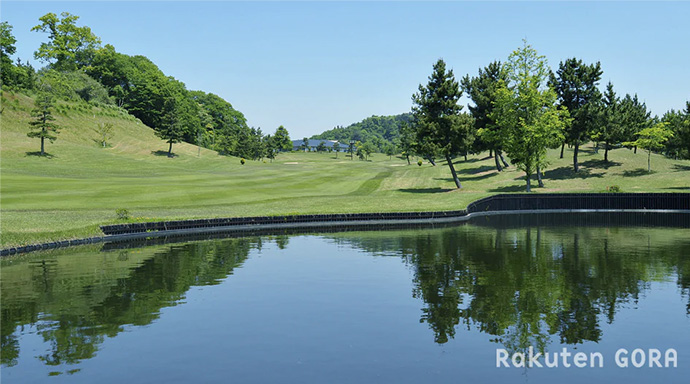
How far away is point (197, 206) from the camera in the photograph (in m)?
44.0

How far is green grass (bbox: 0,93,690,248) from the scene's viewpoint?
3859cm

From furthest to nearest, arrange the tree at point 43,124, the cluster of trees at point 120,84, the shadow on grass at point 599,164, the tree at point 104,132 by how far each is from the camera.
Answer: the cluster of trees at point 120,84 < the tree at point 104,132 < the tree at point 43,124 < the shadow on grass at point 599,164

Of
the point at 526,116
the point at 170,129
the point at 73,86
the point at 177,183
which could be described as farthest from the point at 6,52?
the point at 526,116

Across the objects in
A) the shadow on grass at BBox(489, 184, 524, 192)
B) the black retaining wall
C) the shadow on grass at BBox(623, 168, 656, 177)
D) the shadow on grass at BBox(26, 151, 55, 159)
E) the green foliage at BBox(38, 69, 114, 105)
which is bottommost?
the black retaining wall

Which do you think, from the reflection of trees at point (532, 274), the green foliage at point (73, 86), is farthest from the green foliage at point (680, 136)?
the green foliage at point (73, 86)

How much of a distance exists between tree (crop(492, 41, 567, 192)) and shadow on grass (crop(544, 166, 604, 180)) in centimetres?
1033

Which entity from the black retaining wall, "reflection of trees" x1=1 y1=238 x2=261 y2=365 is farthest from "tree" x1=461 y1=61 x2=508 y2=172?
"reflection of trees" x1=1 y1=238 x2=261 y2=365

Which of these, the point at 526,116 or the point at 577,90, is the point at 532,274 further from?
the point at 577,90

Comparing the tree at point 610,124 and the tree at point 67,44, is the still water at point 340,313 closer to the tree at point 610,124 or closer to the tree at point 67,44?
the tree at point 610,124

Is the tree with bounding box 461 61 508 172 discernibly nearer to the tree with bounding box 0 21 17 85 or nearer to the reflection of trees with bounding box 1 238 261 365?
the reflection of trees with bounding box 1 238 261 365

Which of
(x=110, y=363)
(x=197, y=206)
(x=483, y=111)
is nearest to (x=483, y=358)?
(x=110, y=363)

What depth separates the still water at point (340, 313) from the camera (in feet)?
35.6

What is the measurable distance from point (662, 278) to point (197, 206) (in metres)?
35.2

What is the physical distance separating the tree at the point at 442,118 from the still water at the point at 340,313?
39.3 meters
